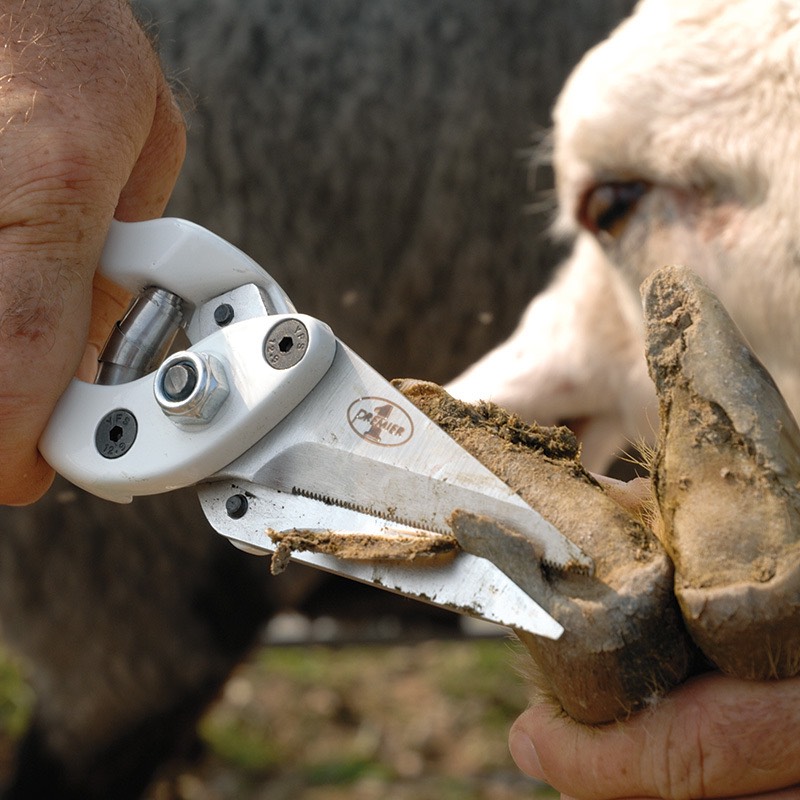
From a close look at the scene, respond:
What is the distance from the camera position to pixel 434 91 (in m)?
2.40

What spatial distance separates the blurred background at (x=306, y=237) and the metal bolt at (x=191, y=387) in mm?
1658

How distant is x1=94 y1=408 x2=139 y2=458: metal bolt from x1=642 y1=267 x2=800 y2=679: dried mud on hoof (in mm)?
352

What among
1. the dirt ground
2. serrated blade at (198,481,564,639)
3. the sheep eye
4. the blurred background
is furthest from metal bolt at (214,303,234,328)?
the dirt ground

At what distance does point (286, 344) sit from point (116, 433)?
136 millimetres

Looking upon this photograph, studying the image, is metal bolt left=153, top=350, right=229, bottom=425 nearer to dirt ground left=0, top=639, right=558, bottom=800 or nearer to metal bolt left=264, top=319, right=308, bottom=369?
metal bolt left=264, top=319, right=308, bottom=369

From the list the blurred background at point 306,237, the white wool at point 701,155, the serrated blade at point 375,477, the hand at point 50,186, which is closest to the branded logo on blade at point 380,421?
the serrated blade at point 375,477

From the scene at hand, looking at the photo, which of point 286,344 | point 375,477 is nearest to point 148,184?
point 286,344

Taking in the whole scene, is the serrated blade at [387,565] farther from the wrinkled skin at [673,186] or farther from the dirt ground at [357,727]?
the dirt ground at [357,727]

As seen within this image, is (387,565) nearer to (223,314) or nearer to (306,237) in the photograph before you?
(223,314)

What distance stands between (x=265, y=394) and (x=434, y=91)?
180 centimetres

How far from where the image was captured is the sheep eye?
4.30 feet

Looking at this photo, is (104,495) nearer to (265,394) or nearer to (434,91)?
(265,394)

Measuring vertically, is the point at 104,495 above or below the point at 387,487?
below

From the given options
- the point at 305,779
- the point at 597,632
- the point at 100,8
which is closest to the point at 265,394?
the point at 597,632
